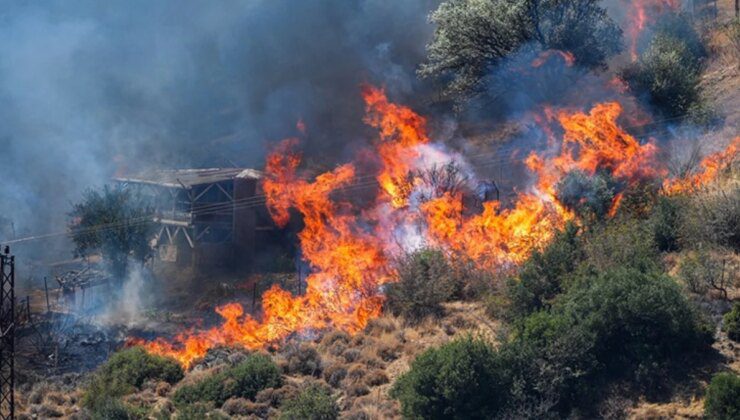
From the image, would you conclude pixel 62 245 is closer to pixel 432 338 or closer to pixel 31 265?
pixel 31 265

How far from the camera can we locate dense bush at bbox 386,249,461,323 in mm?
31047

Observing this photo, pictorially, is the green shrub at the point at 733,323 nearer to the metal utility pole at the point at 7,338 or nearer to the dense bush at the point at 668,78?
the dense bush at the point at 668,78

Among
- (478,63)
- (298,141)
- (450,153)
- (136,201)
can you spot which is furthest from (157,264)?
(478,63)

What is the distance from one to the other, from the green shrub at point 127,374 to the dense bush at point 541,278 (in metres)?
11.2

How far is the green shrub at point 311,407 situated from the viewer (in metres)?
25.2

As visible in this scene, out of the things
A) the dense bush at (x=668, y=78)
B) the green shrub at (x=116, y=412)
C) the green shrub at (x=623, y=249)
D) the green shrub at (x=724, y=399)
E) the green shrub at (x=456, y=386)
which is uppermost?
the dense bush at (x=668, y=78)

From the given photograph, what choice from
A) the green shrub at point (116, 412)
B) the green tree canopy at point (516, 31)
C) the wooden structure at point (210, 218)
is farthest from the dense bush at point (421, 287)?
the green tree canopy at point (516, 31)

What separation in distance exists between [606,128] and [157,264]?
71.6 ft

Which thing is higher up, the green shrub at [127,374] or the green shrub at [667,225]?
the green shrub at [667,225]

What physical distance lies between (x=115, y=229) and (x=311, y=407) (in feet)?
62.3

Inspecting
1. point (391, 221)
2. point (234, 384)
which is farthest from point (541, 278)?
point (391, 221)

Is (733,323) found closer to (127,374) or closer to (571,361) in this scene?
(571,361)

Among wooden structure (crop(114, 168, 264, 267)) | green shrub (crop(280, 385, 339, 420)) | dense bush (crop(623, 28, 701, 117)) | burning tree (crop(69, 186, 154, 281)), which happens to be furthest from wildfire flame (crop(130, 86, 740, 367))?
burning tree (crop(69, 186, 154, 281))

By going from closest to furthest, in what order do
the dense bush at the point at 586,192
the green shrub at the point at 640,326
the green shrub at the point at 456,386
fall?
the green shrub at the point at 456,386
the green shrub at the point at 640,326
the dense bush at the point at 586,192
